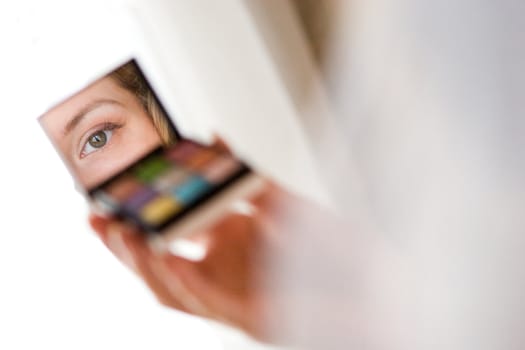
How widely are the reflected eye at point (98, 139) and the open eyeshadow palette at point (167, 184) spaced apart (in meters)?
0.03

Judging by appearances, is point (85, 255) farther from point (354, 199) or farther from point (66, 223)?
point (354, 199)

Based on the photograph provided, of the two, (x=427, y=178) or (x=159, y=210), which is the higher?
(x=159, y=210)

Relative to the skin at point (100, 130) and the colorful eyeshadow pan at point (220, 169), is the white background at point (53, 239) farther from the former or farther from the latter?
the colorful eyeshadow pan at point (220, 169)

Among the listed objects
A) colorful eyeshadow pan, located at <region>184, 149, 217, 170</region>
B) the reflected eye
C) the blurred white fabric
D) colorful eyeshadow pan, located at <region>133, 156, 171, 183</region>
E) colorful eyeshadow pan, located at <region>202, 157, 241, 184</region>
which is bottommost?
the blurred white fabric

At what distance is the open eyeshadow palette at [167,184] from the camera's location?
44 cm

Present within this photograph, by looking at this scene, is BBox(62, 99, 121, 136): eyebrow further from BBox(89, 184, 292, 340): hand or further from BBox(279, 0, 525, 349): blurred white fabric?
BBox(279, 0, 525, 349): blurred white fabric

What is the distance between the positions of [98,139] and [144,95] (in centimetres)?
5

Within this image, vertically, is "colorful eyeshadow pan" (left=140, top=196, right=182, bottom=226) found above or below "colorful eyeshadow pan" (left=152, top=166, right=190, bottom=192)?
below

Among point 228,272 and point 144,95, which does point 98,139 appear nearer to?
point 144,95

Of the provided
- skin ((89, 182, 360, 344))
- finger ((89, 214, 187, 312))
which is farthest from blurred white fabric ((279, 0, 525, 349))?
finger ((89, 214, 187, 312))

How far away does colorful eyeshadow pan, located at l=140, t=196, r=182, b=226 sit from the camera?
1.43 feet

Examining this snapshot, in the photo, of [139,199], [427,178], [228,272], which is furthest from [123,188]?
[427,178]

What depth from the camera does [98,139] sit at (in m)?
0.49

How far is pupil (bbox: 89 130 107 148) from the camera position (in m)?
0.49
